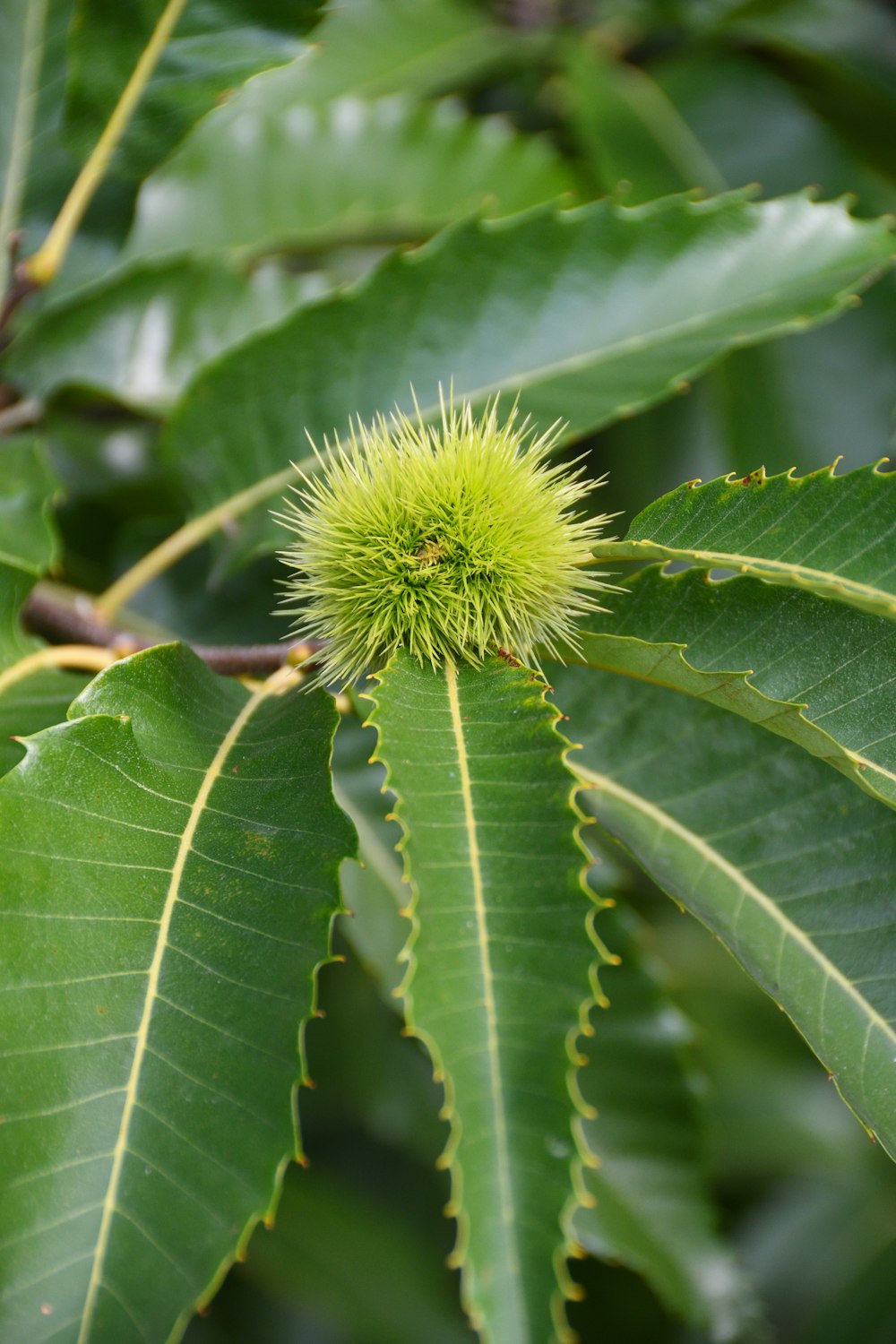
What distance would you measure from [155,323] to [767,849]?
1.09 meters

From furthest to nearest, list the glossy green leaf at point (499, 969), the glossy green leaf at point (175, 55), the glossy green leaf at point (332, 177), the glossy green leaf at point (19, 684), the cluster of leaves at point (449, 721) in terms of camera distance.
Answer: the glossy green leaf at point (332, 177) → the glossy green leaf at point (175, 55) → the glossy green leaf at point (19, 684) → the cluster of leaves at point (449, 721) → the glossy green leaf at point (499, 969)

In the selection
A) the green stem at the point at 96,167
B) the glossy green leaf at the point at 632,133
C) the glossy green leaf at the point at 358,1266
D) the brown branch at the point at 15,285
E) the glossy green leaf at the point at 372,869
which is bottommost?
the glossy green leaf at the point at 358,1266

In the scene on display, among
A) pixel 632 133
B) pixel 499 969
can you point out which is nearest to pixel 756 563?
pixel 499 969

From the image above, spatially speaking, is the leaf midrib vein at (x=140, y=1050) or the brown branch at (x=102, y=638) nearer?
the leaf midrib vein at (x=140, y=1050)

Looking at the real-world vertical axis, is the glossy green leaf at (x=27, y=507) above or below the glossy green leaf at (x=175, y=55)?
below

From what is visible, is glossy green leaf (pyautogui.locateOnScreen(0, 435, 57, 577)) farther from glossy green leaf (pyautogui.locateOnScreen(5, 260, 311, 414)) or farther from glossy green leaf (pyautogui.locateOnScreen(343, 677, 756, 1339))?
glossy green leaf (pyautogui.locateOnScreen(343, 677, 756, 1339))

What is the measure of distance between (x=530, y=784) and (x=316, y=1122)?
4.34 ft

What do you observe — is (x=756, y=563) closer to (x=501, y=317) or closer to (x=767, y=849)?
(x=767, y=849)

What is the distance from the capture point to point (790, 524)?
77cm

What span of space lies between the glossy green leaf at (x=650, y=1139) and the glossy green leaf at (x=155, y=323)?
978 millimetres

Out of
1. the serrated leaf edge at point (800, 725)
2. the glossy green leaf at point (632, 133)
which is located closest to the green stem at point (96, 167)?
the glossy green leaf at point (632, 133)

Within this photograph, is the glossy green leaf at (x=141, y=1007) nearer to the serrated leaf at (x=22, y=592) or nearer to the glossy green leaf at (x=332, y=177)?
the serrated leaf at (x=22, y=592)

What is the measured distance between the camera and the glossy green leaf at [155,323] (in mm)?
1419

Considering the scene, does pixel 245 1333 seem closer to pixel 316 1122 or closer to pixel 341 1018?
pixel 316 1122
